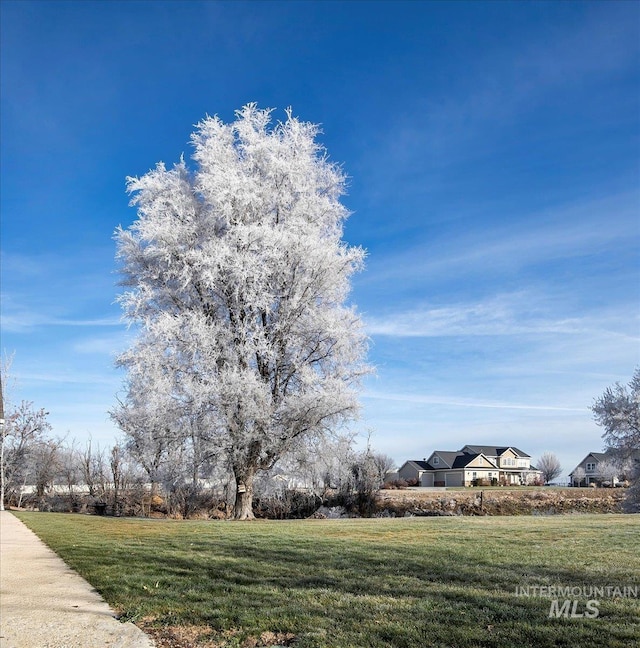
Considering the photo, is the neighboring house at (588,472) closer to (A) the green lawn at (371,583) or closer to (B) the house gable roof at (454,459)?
(B) the house gable roof at (454,459)

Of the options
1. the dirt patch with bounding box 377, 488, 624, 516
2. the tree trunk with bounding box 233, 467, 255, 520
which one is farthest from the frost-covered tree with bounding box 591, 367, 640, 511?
the tree trunk with bounding box 233, 467, 255, 520

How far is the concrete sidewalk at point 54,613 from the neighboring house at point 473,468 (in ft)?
218

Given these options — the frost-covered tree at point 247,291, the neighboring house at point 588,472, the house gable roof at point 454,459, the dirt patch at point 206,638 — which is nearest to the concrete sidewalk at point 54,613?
the dirt patch at point 206,638

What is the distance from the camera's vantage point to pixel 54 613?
6.09 meters

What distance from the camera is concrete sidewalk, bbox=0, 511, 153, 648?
516 cm

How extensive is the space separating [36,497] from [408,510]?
21173mm

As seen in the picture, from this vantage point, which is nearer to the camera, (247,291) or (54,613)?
(54,613)

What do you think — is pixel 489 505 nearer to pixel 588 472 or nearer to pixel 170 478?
pixel 170 478

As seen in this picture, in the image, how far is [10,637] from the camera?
538 cm

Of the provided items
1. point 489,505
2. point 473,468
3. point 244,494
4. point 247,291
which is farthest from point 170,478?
point 473,468

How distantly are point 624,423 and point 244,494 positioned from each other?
72.6 feet

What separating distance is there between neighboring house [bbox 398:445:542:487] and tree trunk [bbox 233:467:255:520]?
56.1m

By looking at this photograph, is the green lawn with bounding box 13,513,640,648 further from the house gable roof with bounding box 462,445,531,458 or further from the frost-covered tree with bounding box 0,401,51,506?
the house gable roof with bounding box 462,445,531,458

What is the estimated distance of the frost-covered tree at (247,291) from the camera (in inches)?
666
